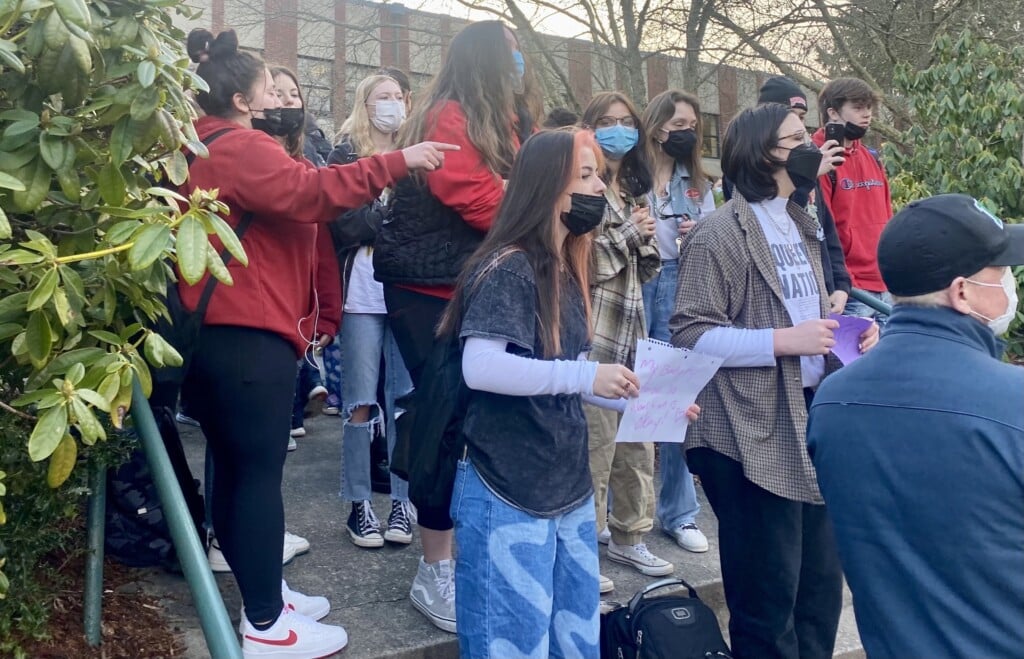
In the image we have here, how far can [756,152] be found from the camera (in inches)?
121

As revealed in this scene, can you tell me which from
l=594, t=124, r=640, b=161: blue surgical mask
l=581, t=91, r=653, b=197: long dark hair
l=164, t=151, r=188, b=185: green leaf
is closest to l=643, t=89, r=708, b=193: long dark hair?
l=581, t=91, r=653, b=197: long dark hair

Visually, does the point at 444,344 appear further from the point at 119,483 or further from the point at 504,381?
the point at 119,483

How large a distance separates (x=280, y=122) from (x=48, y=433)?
66.4 inches

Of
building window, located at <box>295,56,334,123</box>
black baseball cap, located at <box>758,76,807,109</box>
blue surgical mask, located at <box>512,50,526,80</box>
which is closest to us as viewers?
blue surgical mask, located at <box>512,50,526,80</box>

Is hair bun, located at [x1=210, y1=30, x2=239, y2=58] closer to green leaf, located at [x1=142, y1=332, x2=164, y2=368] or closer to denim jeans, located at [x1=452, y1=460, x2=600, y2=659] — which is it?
green leaf, located at [x1=142, y1=332, x2=164, y2=368]

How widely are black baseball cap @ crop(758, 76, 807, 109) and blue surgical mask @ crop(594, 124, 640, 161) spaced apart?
1.04 metres

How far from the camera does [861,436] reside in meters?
2.08

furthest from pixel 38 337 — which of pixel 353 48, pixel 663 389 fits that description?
pixel 353 48

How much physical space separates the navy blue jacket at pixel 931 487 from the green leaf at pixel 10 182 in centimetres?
173

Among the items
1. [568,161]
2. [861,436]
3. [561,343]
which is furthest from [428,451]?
[861,436]

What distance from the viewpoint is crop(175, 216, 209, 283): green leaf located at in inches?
67.9

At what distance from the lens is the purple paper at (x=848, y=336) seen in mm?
2965

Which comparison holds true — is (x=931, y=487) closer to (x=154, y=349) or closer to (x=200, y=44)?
(x=154, y=349)

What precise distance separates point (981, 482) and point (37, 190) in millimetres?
1908
